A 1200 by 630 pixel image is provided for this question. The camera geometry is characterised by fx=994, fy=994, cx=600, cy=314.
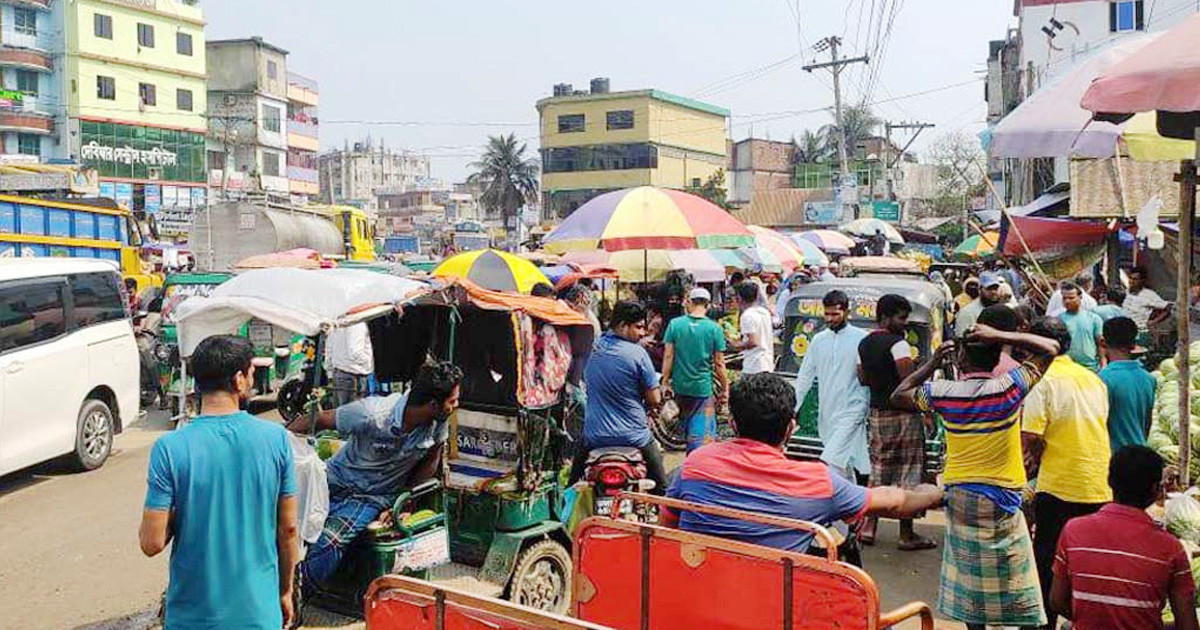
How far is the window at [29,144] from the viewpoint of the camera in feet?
152

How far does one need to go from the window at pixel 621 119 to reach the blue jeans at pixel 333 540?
198 feet

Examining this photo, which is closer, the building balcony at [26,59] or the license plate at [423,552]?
the license plate at [423,552]

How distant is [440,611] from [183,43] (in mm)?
57311

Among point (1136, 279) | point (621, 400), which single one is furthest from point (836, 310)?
point (1136, 279)

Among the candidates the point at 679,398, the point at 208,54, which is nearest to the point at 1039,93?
the point at 679,398

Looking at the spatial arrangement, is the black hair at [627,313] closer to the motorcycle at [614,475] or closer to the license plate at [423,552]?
the motorcycle at [614,475]

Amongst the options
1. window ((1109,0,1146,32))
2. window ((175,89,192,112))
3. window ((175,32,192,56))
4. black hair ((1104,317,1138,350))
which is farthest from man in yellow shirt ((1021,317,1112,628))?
window ((175,32,192,56))

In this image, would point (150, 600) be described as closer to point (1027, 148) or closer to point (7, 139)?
point (1027, 148)

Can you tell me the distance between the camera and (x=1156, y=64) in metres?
3.58

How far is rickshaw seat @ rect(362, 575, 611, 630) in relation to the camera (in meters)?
2.67

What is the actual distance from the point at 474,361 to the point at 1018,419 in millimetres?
3343

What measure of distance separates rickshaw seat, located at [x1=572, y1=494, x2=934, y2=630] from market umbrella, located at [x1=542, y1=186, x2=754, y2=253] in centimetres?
603

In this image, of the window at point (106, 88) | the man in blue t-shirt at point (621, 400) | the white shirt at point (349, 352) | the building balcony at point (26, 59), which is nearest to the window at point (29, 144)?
the building balcony at point (26, 59)

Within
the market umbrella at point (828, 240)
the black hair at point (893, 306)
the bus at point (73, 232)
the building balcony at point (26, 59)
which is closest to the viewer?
the black hair at point (893, 306)
